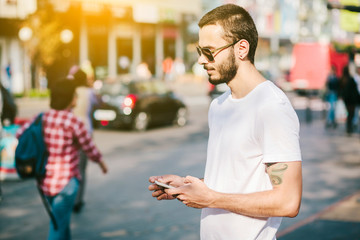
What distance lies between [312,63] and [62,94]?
28894 millimetres

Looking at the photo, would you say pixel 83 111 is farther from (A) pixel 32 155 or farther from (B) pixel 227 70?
(B) pixel 227 70

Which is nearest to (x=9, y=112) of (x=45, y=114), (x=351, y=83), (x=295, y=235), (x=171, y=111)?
(x=45, y=114)

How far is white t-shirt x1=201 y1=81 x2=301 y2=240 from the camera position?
192 centimetres

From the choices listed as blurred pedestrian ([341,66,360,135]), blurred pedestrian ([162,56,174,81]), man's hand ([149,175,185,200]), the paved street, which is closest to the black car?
the paved street

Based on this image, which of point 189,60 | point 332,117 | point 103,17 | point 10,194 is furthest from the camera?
point 189,60

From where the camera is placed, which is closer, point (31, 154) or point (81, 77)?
point (31, 154)

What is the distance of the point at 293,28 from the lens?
60.8m

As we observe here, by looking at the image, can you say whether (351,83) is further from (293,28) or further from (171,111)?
(293,28)

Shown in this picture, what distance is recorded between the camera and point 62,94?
4.48m

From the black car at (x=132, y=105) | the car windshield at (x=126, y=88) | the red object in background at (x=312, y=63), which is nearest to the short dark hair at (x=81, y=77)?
the black car at (x=132, y=105)

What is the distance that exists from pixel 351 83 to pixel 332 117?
2317 millimetres

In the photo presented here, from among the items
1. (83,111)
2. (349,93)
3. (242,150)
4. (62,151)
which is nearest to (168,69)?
(349,93)

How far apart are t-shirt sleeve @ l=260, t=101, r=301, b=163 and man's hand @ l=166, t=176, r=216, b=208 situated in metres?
0.26

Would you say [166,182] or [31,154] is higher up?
[166,182]
